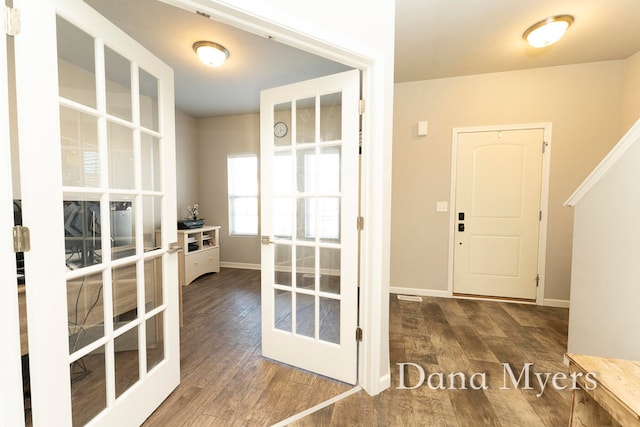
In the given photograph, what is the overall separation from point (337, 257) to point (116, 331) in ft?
4.07

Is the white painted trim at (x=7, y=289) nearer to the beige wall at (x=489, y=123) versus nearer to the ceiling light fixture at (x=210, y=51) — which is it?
the ceiling light fixture at (x=210, y=51)

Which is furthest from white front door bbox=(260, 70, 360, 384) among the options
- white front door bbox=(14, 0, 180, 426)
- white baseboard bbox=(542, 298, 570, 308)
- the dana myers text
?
white baseboard bbox=(542, 298, 570, 308)

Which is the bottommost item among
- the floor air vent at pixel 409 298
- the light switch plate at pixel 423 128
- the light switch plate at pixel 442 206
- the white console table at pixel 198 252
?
the floor air vent at pixel 409 298

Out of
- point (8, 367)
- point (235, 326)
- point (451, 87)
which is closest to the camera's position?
point (8, 367)

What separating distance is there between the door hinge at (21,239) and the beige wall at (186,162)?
3686 mm

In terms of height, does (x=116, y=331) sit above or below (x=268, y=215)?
below

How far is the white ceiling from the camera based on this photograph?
2.06 meters

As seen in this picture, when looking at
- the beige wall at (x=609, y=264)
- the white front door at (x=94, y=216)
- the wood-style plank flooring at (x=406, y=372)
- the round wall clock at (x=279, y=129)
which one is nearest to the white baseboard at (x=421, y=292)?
the wood-style plank flooring at (x=406, y=372)

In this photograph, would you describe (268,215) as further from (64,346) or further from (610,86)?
(610,86)

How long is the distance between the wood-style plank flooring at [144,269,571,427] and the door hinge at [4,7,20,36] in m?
1.82

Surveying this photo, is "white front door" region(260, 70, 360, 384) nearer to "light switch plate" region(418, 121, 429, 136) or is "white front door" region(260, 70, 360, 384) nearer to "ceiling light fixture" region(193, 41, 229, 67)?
"ceiling light fixture" region(193, 41, 229, 67)

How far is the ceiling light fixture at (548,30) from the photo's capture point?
2186 millimetres

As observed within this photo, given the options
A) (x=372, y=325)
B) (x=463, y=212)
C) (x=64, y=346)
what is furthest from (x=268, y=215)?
(x=463, y=212)

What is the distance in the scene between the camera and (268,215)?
199 cm
